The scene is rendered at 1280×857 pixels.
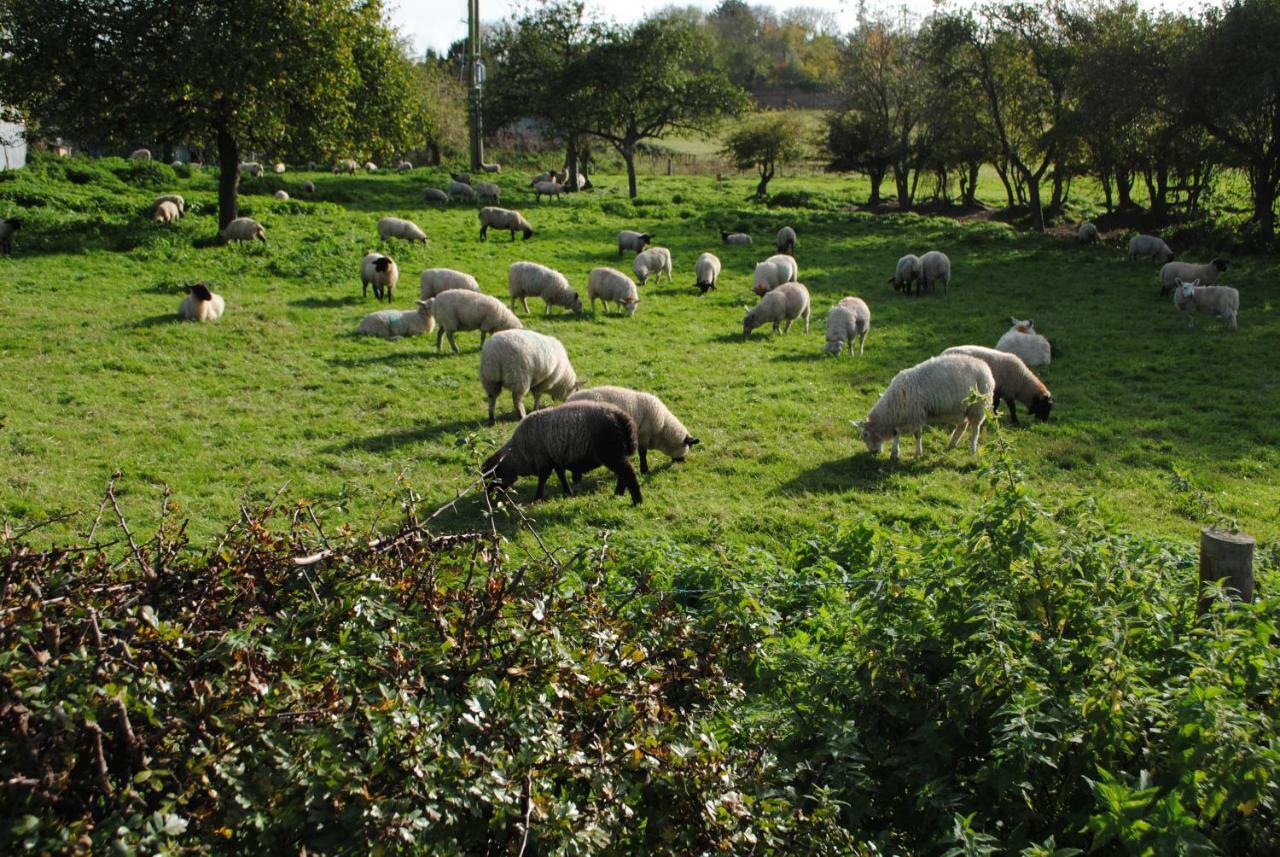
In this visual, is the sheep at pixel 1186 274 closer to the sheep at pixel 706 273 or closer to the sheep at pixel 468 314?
the sheep at pixel 706 273

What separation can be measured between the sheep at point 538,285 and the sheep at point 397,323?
7.97ft

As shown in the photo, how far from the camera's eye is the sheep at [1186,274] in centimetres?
2178

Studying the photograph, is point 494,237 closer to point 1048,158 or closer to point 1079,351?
point 1079,351

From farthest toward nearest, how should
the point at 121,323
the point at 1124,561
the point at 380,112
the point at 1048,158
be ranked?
the point at 1048,158 < the point at 380,112 < the point at 121,323 < the point at 1124,561

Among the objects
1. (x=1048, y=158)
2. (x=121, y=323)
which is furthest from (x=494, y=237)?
(x=1048, y=158)

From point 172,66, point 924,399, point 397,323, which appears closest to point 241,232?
point 172,66

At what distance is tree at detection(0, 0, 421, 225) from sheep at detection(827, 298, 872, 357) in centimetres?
1446

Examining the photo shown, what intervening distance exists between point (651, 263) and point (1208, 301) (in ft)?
41.5

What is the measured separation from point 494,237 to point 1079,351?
17414 mm

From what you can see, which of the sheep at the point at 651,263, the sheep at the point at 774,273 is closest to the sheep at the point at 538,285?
the sheep at the point at 651,263

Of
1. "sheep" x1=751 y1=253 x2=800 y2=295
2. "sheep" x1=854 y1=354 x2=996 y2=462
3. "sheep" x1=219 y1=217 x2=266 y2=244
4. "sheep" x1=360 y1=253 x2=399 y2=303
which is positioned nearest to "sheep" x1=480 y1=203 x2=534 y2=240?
"sheep" x1=219 y1=217 x2=266 y2=244

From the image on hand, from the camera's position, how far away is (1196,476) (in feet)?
33.7

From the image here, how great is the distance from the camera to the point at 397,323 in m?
16.7

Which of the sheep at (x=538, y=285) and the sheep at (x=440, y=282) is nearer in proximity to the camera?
the sheep at (x=440, y=282)
